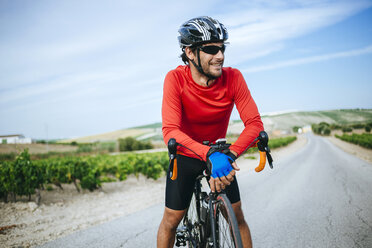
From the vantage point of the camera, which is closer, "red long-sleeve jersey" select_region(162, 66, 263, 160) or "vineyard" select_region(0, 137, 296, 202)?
"red long-sleeve jersey" select_region(162, 66, 263, 160)

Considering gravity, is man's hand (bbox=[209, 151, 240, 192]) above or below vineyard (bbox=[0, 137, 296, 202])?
above

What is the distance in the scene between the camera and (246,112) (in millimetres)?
2014

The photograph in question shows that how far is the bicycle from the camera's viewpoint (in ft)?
5.41

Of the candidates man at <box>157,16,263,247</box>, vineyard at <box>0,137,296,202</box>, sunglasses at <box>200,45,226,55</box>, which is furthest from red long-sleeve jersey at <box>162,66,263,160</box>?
vineyard at <box>0,137,296,202</box>

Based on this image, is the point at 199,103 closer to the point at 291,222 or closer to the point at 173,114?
the point at 173,114

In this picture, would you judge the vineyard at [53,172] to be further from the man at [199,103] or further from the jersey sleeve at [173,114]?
the jersey sleeve at [173,114]

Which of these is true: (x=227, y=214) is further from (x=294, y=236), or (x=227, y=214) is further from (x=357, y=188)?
(x=357, y=188)

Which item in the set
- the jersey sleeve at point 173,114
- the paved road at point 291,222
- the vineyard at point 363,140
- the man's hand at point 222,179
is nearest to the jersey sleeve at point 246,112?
the man's hand at point 222,179

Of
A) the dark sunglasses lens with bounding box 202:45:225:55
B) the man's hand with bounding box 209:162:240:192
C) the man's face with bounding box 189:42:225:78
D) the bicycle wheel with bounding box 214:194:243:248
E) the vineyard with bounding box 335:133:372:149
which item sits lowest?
the vineyard with bounding box 335:133:372:149

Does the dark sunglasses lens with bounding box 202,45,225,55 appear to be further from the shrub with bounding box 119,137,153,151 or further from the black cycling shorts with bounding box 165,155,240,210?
the shrub with bounding box 119,137,153,151

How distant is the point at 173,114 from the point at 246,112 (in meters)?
0.60

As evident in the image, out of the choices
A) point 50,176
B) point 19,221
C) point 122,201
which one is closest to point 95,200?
point 122,201

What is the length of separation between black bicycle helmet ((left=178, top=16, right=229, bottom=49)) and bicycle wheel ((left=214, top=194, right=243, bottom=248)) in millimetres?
1199

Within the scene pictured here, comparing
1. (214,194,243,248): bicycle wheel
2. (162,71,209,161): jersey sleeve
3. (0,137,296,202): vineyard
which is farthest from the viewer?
(0,137,296,202): vineyard
